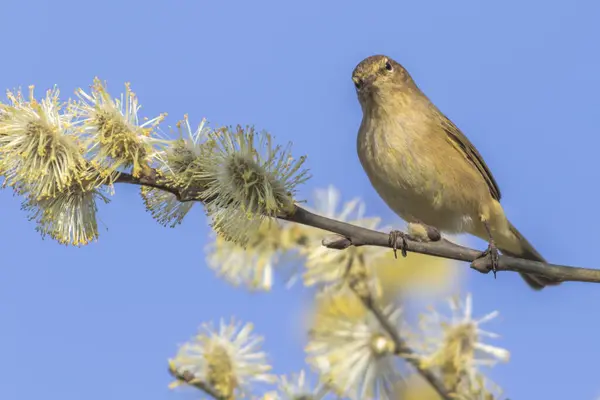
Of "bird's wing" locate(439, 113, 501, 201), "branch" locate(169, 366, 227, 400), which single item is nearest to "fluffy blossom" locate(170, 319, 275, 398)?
"branch" locate(169, 366, 227, 400)

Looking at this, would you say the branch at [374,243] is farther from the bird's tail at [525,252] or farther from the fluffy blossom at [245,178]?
the bird's tail at [525,252]

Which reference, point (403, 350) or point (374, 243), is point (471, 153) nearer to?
point (403, 350)

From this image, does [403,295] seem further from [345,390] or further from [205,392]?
[205,392]

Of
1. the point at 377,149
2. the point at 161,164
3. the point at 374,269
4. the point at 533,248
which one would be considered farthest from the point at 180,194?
the point at 533,248

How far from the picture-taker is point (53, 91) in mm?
3053

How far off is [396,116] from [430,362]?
2720 millimetres

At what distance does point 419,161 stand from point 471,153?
0.68 meters

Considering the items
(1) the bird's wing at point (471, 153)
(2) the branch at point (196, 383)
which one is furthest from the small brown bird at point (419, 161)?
(2) the branch at point (196, 383)

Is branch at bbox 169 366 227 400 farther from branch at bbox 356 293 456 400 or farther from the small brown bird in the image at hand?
the small brown bird

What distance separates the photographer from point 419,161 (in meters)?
4.97

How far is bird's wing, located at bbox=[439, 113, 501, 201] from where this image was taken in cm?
545

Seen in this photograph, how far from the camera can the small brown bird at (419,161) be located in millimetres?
4965

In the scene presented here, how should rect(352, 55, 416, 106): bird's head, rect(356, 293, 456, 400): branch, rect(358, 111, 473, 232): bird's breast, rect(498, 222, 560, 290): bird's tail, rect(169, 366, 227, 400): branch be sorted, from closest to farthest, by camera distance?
rect(169, 366, 227, 400): branch < rect(356, 293, 456, 400): branch < rect(358, 111, 473, 232): bird's breast < rect(352, 55, 416, 106): bird's head < rect(498, 222, 560, 290): bird's tail

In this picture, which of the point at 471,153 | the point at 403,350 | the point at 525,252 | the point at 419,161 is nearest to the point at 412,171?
the point at 419,161
